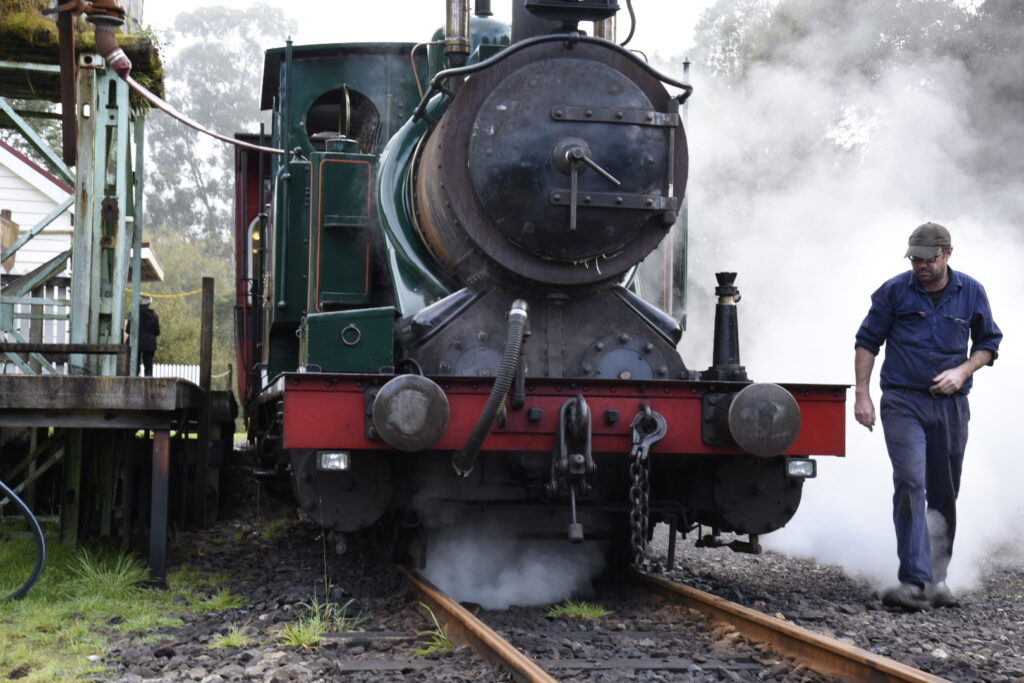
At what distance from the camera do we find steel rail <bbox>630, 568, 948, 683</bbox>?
10.5 feet

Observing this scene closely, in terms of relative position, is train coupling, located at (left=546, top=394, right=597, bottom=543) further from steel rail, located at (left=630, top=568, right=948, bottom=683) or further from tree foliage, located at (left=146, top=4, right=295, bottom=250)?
tree foliage, located at (left=146, top=4, right=295, bottom=250)

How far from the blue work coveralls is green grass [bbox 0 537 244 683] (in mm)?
2900

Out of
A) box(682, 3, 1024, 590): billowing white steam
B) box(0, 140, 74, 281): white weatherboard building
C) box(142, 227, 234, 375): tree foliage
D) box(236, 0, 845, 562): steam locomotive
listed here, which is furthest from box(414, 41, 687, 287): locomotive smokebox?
box(142, 227, 234, 375): tree foliage

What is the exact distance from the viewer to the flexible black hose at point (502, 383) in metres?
4.09

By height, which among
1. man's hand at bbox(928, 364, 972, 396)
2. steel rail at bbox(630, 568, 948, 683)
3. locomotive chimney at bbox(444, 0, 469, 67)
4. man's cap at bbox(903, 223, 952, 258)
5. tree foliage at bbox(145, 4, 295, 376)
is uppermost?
tree foliage at bbox(145, 4, 295, 376)

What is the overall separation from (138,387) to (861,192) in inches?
323

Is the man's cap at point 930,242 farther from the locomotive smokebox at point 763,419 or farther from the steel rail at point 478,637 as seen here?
the steel rail at point 478,637

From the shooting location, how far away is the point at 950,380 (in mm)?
4926

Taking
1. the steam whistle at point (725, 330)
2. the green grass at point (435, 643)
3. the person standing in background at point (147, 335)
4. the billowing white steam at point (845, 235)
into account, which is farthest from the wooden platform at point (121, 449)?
the person standing in background at point (147, 335)

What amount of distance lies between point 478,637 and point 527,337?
121 cm

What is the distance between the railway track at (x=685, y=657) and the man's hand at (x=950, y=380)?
1.41m

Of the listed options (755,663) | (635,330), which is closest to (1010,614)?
(755,663)

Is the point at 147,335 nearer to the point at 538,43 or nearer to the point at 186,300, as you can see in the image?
the point at 538,43

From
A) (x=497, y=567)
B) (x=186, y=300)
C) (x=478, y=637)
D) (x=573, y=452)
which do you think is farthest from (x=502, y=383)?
(x=186, y=300)
